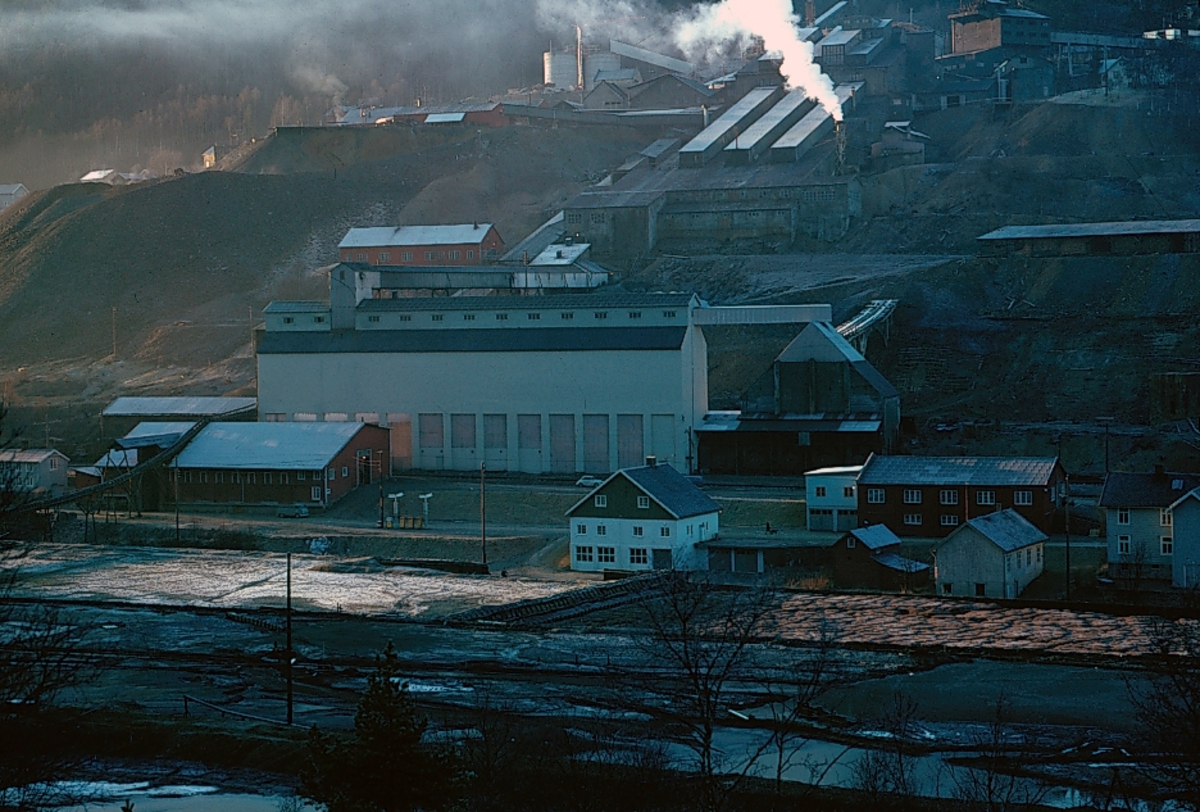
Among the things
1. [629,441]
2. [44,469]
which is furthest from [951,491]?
[44,469]

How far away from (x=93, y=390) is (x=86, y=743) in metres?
53.9

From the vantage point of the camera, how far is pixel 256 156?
120 m

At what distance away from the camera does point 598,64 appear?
134000 millimetres

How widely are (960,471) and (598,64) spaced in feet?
308

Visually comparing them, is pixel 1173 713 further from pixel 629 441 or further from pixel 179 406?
pixel 179 406

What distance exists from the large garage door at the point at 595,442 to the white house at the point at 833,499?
10.9 m

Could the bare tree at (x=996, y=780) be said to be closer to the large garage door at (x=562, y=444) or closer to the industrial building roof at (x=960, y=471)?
the industrial building roof at (x=960, y=471)

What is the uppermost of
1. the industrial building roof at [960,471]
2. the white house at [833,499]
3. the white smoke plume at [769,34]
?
the white smoke plume at [769,34]

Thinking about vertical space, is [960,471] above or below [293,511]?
above

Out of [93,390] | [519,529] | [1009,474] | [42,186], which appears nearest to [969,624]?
[1009,474]

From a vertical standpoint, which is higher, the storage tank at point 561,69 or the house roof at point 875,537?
the storage tank at point 561,69

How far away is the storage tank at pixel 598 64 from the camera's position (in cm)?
13325

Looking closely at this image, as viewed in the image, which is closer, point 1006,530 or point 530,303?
point 1006,530

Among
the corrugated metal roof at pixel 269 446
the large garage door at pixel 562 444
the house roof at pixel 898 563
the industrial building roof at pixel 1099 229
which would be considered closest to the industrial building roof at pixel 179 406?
the corrugated metal roof at pixel 269 446
